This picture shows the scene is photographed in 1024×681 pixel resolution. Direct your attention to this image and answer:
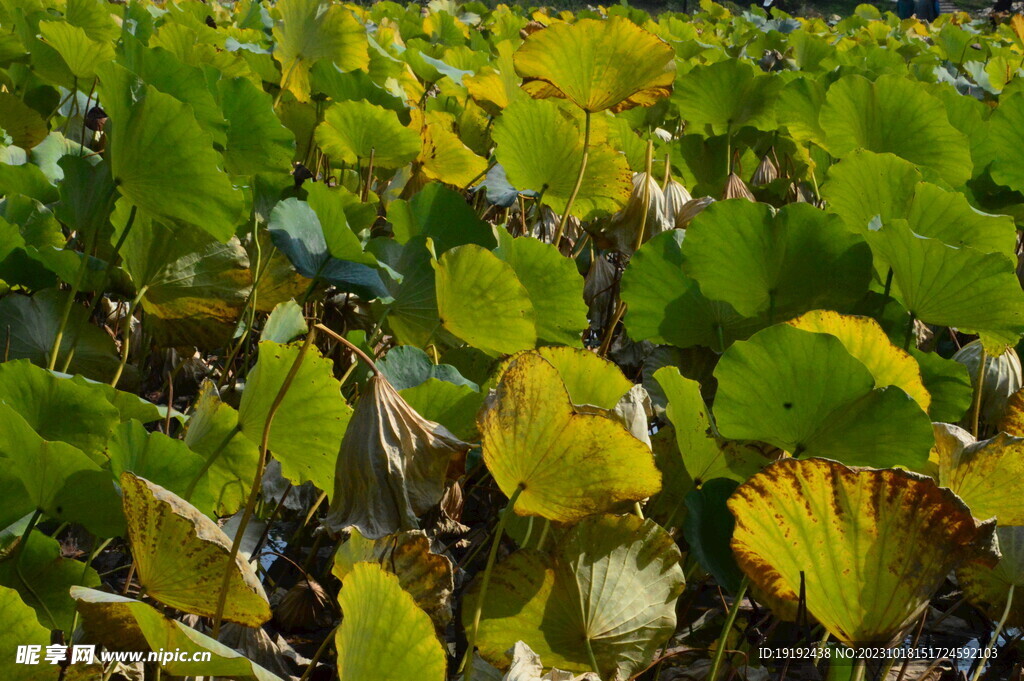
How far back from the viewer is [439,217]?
1048mm

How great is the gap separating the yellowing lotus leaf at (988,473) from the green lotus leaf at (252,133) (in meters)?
0.74

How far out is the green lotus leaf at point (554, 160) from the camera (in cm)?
112

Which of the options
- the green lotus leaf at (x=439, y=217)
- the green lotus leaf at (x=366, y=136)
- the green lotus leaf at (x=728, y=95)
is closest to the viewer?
the green lotus leaf at (x=439, y=217)

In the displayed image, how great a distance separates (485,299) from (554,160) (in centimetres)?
36

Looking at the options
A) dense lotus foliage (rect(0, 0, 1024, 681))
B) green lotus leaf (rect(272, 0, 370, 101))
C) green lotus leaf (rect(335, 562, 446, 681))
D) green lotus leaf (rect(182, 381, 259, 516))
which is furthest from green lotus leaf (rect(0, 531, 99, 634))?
green lotus leaf (rect(272, 0, 370, 101))

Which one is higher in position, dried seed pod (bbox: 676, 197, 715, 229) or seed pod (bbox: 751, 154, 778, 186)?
dried seed pod (bbox: 676, 197, 715, 229)

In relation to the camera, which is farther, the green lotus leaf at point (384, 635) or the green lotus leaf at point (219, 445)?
the green lotus leaf at point (219, 445)

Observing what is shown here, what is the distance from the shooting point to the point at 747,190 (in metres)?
1.32

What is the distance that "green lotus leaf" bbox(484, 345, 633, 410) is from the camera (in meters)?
0.74

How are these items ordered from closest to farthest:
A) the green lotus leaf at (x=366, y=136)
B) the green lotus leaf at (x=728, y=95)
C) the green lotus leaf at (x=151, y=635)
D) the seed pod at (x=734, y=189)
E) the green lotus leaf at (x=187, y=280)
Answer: the green lotus leaf at (x=151, y=635), the green lotus leaf at (x=187, y=280), the green lotus leaf at (x=366, y=136), the seed pod at (x=734, y=189), the green lotus leaf at (x=728, y=95)

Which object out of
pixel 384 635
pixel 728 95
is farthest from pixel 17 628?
pixel 728 95

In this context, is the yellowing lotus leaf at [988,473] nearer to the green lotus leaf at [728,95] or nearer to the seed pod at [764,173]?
the green lotus leaf at [728,95]

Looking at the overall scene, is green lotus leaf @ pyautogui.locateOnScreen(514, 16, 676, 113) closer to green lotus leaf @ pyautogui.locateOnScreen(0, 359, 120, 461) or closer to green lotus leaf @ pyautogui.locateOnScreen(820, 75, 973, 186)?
green lotus leaf @ pyautogui.locateOnScreen(820, 75, 973, 186)

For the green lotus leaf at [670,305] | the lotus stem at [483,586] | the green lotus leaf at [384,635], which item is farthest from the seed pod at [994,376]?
the green lotus leaf at [384,635]
